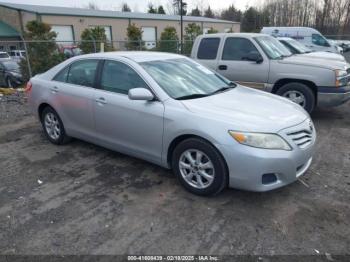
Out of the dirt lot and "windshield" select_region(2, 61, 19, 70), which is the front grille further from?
"windshield" select_region(2, 61, 19, 70)

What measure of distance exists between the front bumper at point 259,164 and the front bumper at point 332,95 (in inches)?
137

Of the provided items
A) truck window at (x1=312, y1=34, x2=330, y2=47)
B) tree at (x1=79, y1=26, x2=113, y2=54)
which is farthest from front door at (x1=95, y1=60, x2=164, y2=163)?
truck window at (x1=312, y1=34, x2=330, y2=47)

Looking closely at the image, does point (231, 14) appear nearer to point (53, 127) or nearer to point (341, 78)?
point (341, 78)

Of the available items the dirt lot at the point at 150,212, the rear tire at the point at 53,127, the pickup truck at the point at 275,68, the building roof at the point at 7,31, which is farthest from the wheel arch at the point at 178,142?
the building roof at the point at 7,31

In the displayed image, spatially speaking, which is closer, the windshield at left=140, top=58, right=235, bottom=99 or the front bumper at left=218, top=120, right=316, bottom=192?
the front bumper at left=218, top=120, right=316, bottom=192

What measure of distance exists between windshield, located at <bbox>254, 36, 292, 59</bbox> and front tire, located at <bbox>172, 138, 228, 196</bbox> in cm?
414

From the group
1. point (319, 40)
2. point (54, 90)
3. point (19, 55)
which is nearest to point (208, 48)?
point (54, 90)

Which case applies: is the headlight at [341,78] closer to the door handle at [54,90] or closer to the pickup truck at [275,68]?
the pickup truck at [275,68]

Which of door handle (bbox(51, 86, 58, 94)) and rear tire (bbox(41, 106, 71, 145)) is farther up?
door handle (bbox(51, 86, 58, 94))

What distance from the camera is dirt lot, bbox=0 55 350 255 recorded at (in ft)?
9.20

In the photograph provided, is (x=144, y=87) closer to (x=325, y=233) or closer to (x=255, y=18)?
(x=325, y=233)

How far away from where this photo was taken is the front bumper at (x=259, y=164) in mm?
3080

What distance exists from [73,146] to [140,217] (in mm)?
2558

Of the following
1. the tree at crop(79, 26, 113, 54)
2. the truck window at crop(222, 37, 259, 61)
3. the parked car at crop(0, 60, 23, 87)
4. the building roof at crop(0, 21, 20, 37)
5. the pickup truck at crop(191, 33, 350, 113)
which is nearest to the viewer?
the pickup truck at crop(191, 33, 350, 113)
